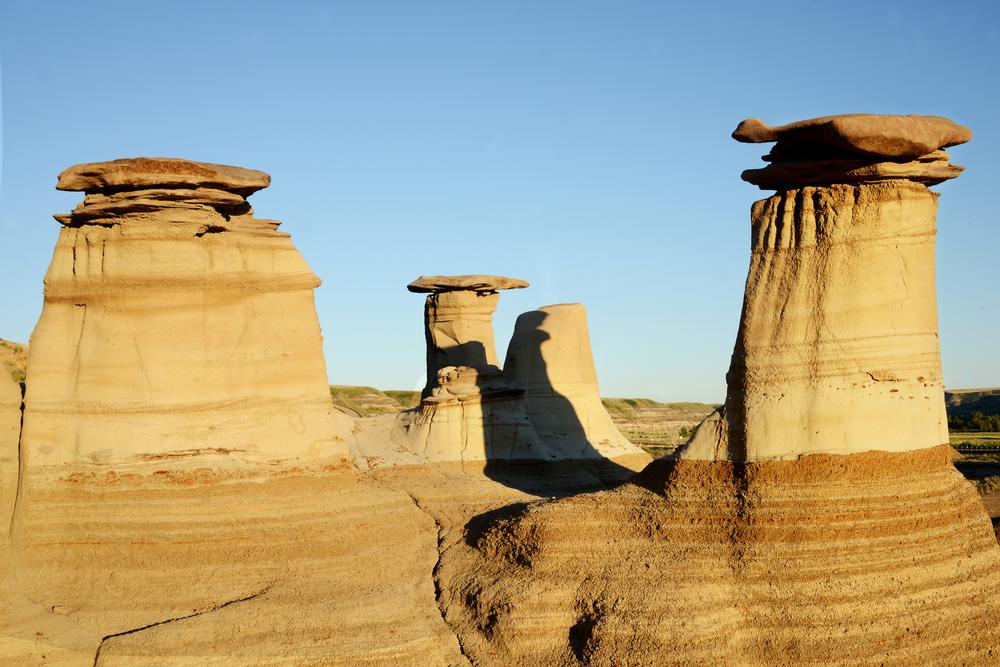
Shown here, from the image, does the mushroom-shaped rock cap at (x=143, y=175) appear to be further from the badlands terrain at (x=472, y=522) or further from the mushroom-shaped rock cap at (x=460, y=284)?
the mushroom-shaped rock cap at (x=460, y=284)

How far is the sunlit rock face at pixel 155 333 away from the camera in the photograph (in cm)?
1456

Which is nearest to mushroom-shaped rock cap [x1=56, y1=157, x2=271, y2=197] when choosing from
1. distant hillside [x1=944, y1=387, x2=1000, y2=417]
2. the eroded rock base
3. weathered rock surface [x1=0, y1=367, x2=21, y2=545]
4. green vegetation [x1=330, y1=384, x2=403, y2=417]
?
weathered rock surface [x1=0, y1=367, x2=21, y2=545]

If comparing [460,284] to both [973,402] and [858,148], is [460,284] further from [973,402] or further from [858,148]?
[973,402]

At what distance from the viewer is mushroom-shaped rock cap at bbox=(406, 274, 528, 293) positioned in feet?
101

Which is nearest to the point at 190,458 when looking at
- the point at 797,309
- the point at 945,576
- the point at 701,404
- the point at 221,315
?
the point at 221,315

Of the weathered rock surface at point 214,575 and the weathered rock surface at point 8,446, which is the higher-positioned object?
the weathered rock surface at point 8,446

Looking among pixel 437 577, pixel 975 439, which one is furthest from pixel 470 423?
pixel 975 439

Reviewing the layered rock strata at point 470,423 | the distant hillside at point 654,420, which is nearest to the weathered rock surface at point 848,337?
the layered rock strata at point 470,423

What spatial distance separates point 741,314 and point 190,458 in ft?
25.7

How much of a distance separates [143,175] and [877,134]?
9.77 m

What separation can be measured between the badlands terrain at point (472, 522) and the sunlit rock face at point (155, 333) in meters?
0.04

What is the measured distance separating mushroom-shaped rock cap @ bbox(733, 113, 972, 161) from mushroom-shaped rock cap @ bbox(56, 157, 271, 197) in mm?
7741

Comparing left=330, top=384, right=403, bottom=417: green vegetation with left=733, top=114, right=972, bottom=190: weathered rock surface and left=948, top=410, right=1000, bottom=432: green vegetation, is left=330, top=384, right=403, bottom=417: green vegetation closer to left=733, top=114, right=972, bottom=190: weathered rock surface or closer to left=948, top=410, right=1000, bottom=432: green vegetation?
left=948, top=410, right=1000, bottom=432: green vegetation

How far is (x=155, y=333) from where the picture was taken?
14742 mm
